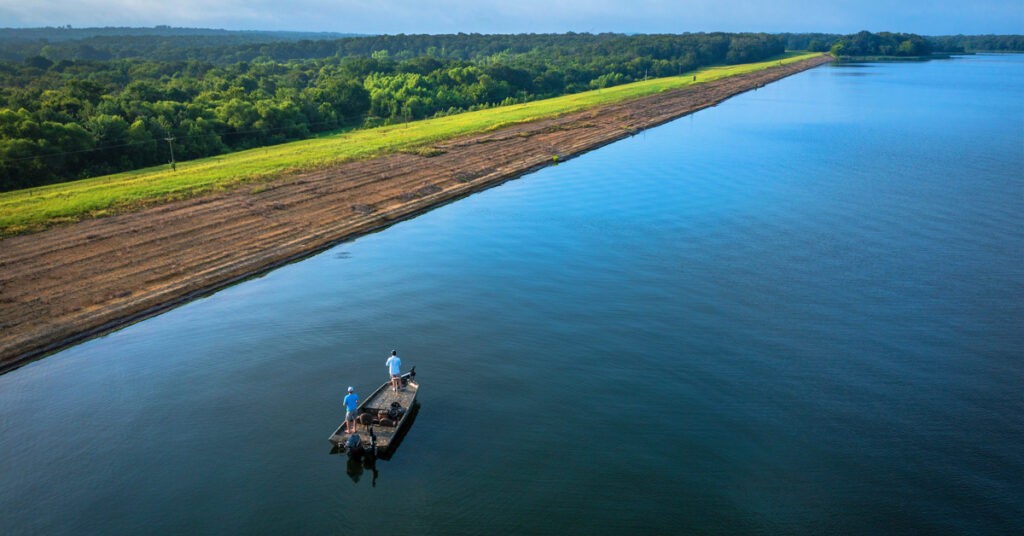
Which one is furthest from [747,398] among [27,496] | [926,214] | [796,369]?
[926,214]

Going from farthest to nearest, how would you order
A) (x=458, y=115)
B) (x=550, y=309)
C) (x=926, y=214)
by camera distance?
(x=458, y=115), (x=926, y=214), (x=550, y=309)

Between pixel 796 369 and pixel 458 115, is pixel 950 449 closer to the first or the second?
pixel 796 369

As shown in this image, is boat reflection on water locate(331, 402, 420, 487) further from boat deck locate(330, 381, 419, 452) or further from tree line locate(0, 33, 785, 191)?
tree line locate(0, 33, 785, 191)

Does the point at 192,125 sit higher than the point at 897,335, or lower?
higher

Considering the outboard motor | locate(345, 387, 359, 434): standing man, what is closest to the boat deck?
locate(345, 387, 359, 434): standing man

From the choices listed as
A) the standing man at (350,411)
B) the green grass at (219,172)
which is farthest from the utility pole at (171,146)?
the standing man at (350,411)

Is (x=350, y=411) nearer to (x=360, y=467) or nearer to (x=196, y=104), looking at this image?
(x=360, y=467)
